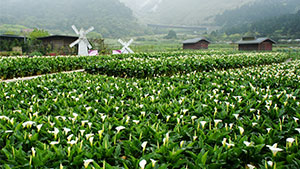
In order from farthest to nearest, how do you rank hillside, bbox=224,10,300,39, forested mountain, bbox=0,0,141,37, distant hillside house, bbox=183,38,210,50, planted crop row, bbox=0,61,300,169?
forested mountain, bbox=0,0,141,37
hillside, bbox=224,10,300,39
distant hillside house, bbox=183,38,210,50
planted crop row, bbox=0,61,300,169

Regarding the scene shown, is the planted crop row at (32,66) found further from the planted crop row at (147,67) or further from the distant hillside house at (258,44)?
the distant hillside house at (258,44)

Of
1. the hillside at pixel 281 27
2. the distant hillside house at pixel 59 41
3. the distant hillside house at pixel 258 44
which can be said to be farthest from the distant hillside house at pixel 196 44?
the hillside at pixel 281 27

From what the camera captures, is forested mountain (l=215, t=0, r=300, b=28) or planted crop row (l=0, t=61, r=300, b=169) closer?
planted crop row (l=0, t=61, r=300, b=169)

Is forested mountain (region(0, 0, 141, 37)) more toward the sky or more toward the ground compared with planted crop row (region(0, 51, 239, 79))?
more toward the sky

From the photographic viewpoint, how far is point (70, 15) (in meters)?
114

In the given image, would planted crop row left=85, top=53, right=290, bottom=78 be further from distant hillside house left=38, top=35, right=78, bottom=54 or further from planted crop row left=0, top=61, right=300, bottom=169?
distant hillside house left=38, top=35, right=78, bottom=54

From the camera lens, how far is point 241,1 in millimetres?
173125

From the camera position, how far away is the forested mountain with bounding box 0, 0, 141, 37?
323 ft

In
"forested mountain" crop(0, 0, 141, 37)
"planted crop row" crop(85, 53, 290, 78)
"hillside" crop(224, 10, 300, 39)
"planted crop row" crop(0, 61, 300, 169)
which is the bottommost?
"planted crop row" crop(0, 61, 300, 169)

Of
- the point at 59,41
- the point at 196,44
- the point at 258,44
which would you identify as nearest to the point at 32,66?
the point at 59,41

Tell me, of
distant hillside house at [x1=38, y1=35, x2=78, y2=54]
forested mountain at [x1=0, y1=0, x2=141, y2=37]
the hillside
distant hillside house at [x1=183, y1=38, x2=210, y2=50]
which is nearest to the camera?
distant hillside house at [x1=38, y1=35, x2=78, y2=54]

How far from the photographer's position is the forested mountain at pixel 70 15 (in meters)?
98.3

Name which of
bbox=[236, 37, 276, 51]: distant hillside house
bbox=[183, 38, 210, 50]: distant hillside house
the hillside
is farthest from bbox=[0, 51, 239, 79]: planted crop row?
the hillside

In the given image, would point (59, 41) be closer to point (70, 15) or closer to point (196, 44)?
point (196, 44)
